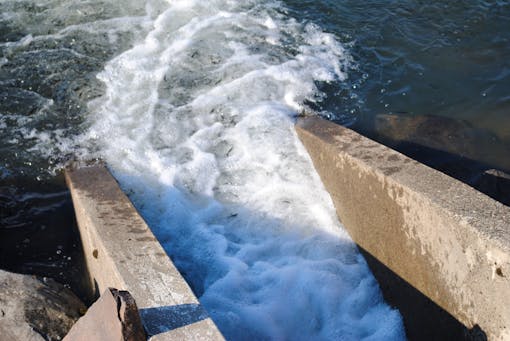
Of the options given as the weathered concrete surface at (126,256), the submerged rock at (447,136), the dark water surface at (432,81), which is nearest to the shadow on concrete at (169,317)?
the weathered concrete surface at (126,256)

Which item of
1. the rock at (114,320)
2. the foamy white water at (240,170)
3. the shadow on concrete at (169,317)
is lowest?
the foamy white water at (240,170)

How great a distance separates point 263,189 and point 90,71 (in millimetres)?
3057

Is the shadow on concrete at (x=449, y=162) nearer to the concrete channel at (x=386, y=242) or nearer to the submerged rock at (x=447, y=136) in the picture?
the submerged rock at (x=447, y=136)

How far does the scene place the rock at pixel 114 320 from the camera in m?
2.82

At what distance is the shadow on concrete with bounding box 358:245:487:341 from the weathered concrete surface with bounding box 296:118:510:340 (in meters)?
0.06

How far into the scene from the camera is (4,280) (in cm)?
379

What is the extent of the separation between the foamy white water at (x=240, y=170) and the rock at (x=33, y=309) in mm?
1098

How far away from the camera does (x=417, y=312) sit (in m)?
4.25

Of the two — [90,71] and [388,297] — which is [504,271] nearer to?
[388,297]

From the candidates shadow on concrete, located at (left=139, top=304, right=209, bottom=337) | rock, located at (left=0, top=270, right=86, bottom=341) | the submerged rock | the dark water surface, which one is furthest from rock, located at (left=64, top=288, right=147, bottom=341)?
the submerged rock

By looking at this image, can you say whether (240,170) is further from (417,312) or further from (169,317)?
(169,317)

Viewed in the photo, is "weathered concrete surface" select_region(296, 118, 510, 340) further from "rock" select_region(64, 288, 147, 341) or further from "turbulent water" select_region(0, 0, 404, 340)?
"rock" select_region(64, 288, 147, 341)

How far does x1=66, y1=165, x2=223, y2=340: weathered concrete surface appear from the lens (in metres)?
3.20

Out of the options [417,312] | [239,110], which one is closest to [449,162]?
[417,312]
